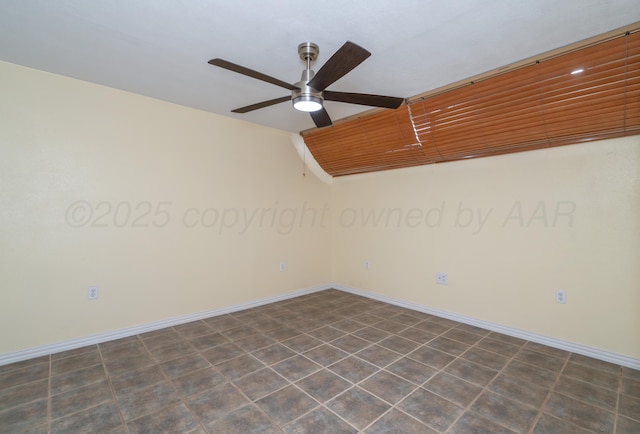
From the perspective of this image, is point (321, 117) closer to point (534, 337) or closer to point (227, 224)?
point (227, 224)

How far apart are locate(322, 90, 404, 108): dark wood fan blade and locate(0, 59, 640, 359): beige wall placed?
5.47 feet

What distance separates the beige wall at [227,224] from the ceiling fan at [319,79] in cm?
152

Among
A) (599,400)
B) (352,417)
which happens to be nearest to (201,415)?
(352,417)

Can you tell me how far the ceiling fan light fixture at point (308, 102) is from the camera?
6.40 ft

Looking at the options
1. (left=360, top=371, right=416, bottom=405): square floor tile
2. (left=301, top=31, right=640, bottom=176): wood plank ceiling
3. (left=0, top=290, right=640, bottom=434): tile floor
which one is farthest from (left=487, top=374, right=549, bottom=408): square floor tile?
(left=301, top=31, right=640, bottom=176): wood plank ceiling

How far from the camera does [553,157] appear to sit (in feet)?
8.97

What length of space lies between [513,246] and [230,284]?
324cm

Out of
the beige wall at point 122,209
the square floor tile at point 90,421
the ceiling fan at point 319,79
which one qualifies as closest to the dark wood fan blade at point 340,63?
the ceiling fan at point 319,79

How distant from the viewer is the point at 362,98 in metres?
2.09

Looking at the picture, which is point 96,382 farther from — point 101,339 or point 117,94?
point 117,94

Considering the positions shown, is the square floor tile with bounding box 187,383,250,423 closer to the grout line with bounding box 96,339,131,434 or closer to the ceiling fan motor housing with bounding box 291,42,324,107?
the grout line with bounding box 96,339,131,434

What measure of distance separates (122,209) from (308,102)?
2.21m

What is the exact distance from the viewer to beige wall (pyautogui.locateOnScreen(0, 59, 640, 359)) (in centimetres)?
241

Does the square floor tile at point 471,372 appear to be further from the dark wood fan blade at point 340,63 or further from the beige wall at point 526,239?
the dark wood fan blade at point 340,63
